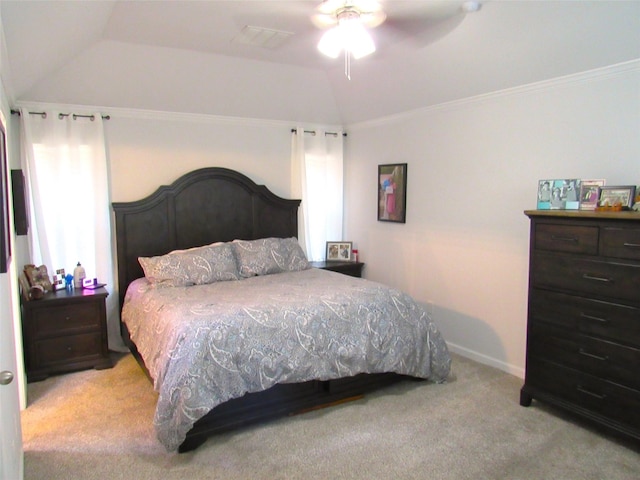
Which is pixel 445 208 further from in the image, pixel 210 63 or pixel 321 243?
pixel 210 63

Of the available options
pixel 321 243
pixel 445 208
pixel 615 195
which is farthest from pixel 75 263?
pixel 615 195

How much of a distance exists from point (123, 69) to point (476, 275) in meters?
3.39

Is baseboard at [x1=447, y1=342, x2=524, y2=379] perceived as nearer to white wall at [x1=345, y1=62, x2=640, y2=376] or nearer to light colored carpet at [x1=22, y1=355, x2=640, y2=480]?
white wall at [x1=345, y1=62, x2=640, y2=376]

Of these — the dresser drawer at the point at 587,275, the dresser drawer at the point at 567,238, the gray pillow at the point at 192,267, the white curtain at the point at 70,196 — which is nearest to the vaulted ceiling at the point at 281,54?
the white curtain at the point at 70,196

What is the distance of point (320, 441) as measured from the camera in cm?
262

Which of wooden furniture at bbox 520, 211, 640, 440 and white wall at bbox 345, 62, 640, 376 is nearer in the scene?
wooden furniture at bbox 520, 211, 640, 440

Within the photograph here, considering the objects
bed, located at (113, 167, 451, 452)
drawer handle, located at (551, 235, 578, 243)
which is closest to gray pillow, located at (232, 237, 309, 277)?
bed, located at (113, 167, 451, 452)

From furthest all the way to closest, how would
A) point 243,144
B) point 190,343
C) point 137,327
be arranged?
point 243,144 < point 137,327 < point 190,343

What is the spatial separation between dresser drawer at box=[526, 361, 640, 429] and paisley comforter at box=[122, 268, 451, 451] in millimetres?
678

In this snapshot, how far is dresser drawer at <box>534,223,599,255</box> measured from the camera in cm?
256

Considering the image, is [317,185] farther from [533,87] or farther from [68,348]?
[68,348]

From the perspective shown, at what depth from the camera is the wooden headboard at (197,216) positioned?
4074 mm

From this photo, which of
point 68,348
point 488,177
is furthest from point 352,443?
point 68,348

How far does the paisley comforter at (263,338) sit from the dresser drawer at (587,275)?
867 mm
